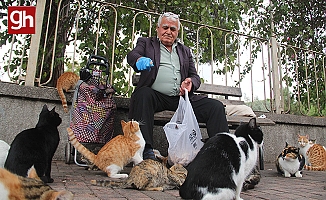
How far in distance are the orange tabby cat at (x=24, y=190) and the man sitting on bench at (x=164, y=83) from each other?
159cm

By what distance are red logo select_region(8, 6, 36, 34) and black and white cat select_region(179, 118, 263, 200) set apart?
3.18 metres

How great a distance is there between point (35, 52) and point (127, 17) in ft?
5.53

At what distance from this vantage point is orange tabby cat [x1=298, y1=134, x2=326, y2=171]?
446 centimetres

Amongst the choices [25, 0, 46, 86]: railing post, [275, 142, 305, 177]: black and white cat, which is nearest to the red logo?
[25, 0, 46, 86]: railing post

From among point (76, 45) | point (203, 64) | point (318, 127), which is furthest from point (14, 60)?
point (318, 127)

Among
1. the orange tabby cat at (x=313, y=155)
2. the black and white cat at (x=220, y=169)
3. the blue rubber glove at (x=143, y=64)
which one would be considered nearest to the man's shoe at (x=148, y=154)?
the blue rubber glove at (x=143, y=64)

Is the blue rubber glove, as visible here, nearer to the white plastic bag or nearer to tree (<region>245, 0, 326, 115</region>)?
the white plastic bag

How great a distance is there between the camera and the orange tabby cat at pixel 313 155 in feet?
14.6

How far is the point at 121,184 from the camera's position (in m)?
2.27

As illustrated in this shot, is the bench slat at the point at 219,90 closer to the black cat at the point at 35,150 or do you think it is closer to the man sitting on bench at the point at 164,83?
the man sitting on bench at the point at 164,83

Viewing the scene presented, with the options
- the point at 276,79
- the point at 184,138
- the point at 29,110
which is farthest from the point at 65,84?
the point at 276,79

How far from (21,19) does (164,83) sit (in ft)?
7.96

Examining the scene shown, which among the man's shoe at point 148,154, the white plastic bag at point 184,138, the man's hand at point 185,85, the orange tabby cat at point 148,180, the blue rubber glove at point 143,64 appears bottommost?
the orange tabby cat at point 148,180

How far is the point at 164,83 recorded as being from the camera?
3318mm
